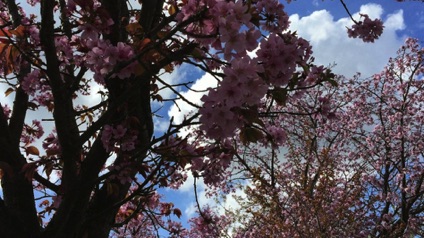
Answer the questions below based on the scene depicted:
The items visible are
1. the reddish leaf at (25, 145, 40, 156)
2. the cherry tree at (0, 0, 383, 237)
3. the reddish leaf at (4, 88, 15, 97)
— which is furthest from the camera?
the reddish leaf at (4, 88, 15, 97)

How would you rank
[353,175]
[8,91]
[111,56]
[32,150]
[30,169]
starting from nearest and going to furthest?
[111,56], [30,169], [32,150], [8,91], [353,175]

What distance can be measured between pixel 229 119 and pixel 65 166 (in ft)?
4.76

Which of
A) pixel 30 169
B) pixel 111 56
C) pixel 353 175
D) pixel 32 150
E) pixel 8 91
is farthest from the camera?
pixel 353 175

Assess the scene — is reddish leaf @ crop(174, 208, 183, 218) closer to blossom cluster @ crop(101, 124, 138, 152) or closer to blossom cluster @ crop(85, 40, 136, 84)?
blossom cluster @ crop(101, 124, 138, 152)

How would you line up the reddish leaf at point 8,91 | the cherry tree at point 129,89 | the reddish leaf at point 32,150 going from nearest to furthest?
the cherry tree at point 129,89
the reddish leaf at point 32,150
the reddish leaf at point 8,91

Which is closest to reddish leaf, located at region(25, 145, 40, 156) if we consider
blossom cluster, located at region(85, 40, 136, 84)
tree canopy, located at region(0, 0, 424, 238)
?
tree canopy, located at region(0, 0, 424, 238)

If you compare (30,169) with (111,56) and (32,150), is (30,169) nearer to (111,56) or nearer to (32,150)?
(32,150)

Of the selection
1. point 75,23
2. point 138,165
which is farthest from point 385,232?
point 75,23

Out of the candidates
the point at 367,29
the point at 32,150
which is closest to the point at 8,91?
the point at 32,150

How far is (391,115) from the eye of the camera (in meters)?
12.4

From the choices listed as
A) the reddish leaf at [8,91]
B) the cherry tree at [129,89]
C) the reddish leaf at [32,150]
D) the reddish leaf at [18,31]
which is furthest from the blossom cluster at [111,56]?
the reddish leaf at [8,91]

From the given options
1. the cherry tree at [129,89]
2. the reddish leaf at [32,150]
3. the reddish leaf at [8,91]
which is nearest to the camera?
the cherry tree at [129,89]

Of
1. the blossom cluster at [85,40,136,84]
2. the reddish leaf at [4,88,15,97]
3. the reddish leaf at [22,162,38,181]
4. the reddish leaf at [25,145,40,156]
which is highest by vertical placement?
the reddish leaf at [4,88,15,97]

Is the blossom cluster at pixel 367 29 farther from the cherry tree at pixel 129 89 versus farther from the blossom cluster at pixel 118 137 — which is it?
the blossom cluster at pixel 118 137
